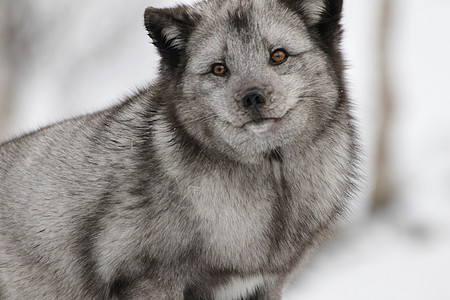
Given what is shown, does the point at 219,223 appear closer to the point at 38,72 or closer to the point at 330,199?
the point at 330,199

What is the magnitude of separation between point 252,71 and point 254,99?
205 mm

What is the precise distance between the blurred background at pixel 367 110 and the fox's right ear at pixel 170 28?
4.56 metres

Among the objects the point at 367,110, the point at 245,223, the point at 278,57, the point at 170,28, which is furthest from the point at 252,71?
the point at 367,110

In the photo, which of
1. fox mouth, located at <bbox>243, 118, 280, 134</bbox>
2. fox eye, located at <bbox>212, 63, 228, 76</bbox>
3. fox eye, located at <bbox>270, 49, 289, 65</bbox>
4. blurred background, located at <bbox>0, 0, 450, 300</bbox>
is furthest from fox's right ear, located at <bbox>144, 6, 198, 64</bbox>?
blurred background, located at <bbox>0, 0, 450, 300</bbox>

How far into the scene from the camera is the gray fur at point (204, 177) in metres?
4.02

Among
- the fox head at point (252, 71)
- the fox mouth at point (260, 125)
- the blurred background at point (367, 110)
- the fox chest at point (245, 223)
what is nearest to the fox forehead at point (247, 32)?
the fox head at point (252, 71)

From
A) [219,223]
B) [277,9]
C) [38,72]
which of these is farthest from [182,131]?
[38,72]

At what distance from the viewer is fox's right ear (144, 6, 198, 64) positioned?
4109mm

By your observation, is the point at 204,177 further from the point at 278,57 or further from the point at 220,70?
the point at 278,57

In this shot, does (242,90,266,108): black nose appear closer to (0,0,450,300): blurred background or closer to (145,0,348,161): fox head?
(145,0,348,161): fox head

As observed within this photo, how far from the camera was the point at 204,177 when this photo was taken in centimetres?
414

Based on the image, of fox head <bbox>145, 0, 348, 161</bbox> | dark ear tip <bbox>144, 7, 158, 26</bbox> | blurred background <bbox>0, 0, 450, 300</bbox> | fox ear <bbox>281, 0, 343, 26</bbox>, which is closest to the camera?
fox head <bbox>145, 0, 348, 161</bbox>

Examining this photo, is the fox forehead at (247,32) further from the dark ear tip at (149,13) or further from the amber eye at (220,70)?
the dark ear tip at (149,13)

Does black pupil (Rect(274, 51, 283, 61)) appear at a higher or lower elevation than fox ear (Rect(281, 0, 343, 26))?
lower
